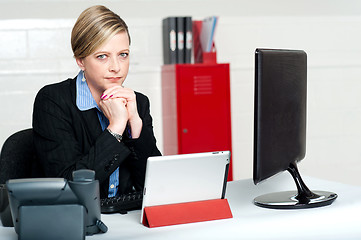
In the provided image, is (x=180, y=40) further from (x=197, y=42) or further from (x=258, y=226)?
(x=258, y=226)

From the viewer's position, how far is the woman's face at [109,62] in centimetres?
188

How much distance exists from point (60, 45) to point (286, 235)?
7.86 ft

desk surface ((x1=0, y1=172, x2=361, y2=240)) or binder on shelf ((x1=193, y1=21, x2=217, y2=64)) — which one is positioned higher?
binder on shelf ((x1=193, y1=21, x2=217, y2=64))

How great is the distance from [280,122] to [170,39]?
1.93 metres

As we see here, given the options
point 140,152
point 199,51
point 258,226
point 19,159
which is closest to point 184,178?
point 258,226

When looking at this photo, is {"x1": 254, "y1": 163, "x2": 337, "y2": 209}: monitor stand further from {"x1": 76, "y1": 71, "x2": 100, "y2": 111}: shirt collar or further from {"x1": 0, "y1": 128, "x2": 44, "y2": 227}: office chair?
{"x1": 0, "y1": 128, "x2": 44, "y2": 227}: office chair

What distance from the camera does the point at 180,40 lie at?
349cm

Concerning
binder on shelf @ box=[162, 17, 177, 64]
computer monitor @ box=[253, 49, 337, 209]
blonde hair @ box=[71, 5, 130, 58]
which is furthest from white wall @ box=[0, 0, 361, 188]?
computer monitor @ box=[253, 49, 337, 209]

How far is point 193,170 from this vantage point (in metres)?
1.52

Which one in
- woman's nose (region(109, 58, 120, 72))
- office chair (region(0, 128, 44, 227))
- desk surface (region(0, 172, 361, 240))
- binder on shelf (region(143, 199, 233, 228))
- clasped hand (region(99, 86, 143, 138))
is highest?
woman's nose (region(109, 58, 120, 72))

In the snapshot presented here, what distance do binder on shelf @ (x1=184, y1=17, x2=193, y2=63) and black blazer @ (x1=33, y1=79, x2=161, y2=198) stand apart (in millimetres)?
1525

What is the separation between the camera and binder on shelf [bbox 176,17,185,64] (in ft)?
11.4

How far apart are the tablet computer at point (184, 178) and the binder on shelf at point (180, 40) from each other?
200 cm

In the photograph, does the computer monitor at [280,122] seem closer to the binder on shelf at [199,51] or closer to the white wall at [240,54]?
the binder on shelf at [199,51]
